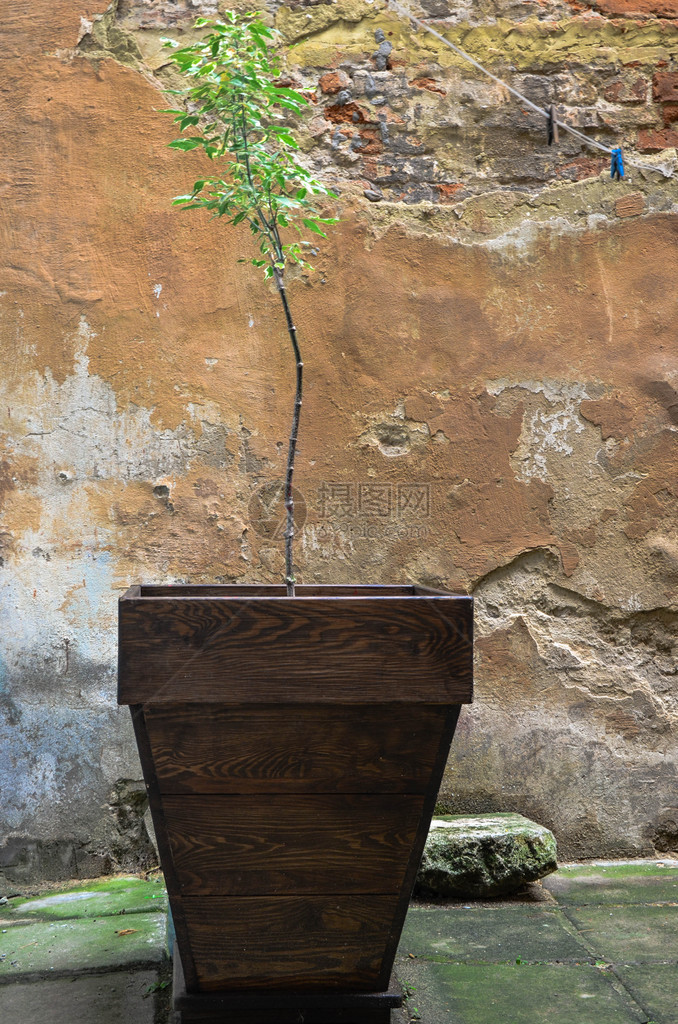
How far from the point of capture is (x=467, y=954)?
1857mm

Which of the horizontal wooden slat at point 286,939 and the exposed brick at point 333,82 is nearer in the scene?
the horizontal wooden slat at point 286,939

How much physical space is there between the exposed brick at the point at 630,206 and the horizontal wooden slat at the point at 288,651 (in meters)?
1.68

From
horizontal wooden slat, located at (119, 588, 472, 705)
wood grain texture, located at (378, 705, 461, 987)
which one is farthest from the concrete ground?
horizontal wooden slat, located at (119, 588, 472, 705)

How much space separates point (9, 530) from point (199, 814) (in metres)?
1.25

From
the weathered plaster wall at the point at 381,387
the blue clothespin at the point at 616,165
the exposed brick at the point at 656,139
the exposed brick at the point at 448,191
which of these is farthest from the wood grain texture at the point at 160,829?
the exposed brick at the point at 656,139

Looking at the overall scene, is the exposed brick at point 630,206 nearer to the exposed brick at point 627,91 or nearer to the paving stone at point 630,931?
the exposed brick at point 627,91

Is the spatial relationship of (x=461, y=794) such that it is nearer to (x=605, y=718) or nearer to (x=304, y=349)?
(x=605, y=718)

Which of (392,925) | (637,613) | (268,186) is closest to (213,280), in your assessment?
(268,186)

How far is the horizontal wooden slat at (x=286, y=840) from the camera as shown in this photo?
1.32 metres

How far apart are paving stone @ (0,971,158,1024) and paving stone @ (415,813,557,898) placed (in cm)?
74

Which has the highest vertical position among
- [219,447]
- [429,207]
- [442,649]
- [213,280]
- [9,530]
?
[429,207]

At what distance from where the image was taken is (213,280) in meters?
2.38

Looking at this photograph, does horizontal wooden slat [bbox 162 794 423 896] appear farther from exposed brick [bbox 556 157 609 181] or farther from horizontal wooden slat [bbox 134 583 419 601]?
exposed brick [bbox 556 157 609 181]

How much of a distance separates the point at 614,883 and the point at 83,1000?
1340 mm
